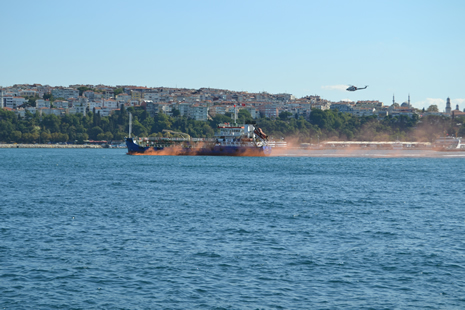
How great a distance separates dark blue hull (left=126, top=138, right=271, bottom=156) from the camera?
106m

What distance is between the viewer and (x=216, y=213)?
30.0 m

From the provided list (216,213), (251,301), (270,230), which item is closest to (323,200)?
(216,213)

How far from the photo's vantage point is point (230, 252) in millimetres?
20250

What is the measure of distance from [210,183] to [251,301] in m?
34.7

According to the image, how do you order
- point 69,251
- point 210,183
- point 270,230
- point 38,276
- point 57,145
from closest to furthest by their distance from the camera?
point 38,276, point 69,251, point 270,230, point 210,183, point 57,145

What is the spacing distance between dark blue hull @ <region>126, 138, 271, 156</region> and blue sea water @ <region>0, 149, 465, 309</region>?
67892 mm

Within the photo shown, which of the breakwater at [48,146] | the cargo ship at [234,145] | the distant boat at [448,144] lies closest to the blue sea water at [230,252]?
the cargo ship at [234,145]

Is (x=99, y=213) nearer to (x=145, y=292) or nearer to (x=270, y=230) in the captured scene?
(x=270, y=230)

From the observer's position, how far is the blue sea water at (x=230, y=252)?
1533cm

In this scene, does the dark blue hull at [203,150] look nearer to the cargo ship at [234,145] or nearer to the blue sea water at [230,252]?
the cargo ship at [234,145]

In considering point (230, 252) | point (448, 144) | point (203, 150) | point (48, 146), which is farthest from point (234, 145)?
point (48, 146)

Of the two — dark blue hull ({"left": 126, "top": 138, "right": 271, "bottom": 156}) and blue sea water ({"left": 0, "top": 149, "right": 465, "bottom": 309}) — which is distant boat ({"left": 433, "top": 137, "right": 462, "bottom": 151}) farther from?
blue sea water ({"left": 0, "top": 149, "right": 465, "bottom": 309})

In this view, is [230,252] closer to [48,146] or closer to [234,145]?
[234,145]

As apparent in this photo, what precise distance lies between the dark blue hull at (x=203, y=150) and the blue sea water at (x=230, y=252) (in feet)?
223
